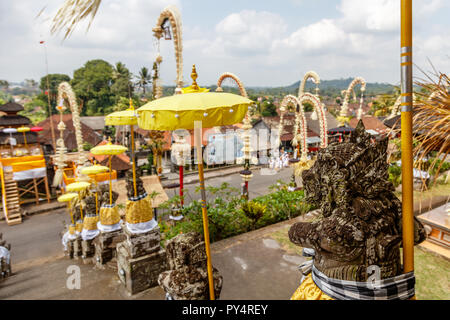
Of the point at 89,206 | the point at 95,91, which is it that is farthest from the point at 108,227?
the point at 95,91

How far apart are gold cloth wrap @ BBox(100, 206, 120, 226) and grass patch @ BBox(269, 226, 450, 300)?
152 inches

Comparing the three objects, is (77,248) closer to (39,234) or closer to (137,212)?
(137,212)

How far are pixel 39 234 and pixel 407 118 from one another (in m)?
14.0

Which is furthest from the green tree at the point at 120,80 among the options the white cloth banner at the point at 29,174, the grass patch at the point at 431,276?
the grass patch at the point at 431,276

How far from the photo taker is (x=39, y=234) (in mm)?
11461

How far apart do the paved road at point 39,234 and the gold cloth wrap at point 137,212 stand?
19.4 feet

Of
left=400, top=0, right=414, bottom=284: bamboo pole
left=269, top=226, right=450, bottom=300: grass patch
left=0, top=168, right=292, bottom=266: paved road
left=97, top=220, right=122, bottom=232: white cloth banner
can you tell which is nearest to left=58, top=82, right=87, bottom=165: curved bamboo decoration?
left=0, top=168, right=292, bottom=266: paved road

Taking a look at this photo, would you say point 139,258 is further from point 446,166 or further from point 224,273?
point 446,166

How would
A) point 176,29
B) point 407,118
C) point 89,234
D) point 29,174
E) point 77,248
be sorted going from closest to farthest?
point 407,118
point 89,234
point 77,248
point 176,29
point 29,174

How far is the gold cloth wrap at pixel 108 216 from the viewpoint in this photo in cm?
612

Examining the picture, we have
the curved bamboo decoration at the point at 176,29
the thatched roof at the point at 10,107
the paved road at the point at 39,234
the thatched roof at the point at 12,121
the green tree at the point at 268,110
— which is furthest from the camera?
the green tree at the point at 268,110

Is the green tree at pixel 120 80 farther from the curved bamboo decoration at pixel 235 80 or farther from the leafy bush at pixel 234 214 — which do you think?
the leafy bush at pixel 234 214

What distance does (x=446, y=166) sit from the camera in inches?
460
